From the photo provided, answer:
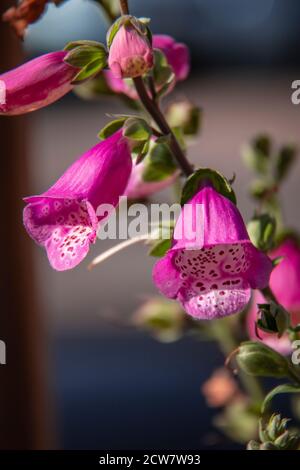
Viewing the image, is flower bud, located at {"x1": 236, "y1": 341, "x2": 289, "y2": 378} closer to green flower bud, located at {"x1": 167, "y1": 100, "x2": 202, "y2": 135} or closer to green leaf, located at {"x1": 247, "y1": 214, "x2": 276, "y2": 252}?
green leaf, located at {"x1": 247, "y1": 214, "x2": 276, "y2": 252}

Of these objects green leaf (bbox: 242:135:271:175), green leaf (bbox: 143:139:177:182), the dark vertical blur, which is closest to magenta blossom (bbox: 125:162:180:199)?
green leaf (bbox: 143:139:177:182)

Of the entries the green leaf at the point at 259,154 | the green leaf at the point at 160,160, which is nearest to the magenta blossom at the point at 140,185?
the green leaf at the point at 160,160

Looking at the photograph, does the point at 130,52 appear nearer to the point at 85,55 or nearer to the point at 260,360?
the point at 85,55

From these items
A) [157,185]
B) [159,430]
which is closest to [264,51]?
[159,430]

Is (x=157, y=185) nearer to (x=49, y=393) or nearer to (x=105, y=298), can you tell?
(x=49, y=393)

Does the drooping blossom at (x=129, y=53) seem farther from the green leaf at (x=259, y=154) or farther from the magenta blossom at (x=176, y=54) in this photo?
the green leaf at (x=259, y=154)
